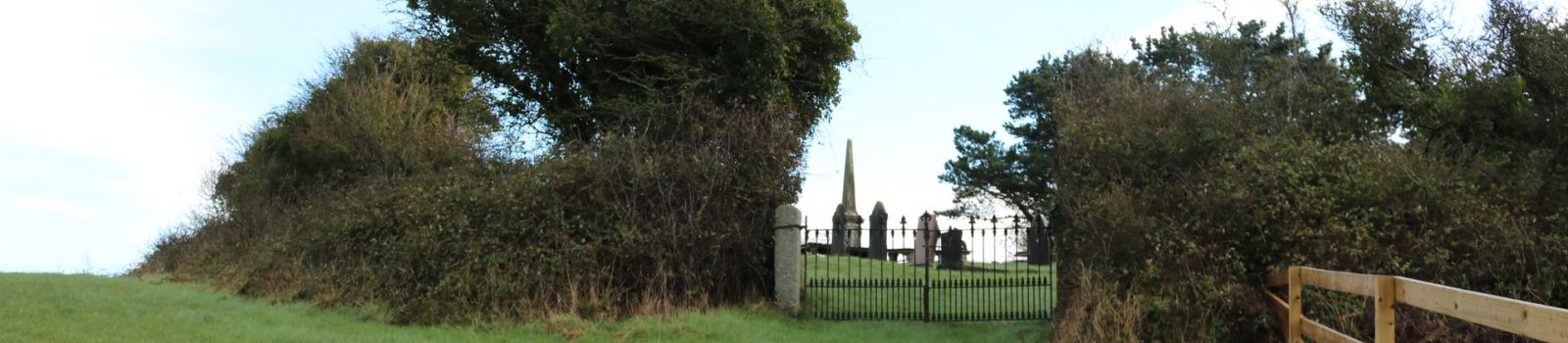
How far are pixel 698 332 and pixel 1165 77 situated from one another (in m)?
7.50

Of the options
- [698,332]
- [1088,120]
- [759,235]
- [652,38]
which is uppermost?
[652,38]

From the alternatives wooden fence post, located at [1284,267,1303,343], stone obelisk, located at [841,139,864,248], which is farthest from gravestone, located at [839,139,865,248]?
wooden fence post, located at [1284,267,1303,343]

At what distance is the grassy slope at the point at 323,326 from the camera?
1107 centimetres

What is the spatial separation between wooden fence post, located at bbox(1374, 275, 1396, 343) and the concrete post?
8.61m

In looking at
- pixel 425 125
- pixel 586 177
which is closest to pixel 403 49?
pixel 425 125

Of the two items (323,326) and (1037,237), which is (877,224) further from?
(323,326)

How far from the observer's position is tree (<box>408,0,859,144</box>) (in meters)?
15.8

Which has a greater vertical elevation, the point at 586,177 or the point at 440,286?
the point at 586,177

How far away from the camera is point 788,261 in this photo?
14.2 meters

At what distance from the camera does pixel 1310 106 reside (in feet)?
45.4

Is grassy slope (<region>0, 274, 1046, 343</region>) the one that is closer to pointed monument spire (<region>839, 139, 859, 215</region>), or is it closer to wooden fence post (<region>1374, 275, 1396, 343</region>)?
wooden fence post (<region>1374, 275, 1396, 343</region>)

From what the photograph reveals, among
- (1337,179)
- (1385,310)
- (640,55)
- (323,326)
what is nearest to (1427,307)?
(1385,310)

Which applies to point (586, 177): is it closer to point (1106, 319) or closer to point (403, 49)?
point (1106, 319)

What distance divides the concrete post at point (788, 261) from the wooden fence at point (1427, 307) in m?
6.31
